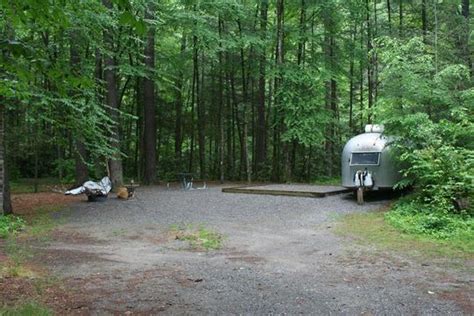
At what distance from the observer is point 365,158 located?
14.6 m

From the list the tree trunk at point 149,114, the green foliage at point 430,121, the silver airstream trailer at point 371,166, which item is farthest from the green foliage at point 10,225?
the silver airstream trailer at point 371,166

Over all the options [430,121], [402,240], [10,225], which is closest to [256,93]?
[430,121]

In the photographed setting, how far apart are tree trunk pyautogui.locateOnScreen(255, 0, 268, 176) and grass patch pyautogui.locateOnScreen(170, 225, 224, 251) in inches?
486

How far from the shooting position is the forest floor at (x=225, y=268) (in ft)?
16.5

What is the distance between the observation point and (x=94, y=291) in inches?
214

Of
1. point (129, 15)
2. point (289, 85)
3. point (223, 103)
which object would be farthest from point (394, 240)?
point (223, 103)

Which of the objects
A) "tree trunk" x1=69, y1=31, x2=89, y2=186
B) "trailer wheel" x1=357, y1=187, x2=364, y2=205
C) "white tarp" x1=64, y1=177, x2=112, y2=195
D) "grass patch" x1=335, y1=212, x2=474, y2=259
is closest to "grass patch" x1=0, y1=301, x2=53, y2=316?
"tree trunk" x1=69, y1=31, x2=89, y2=186

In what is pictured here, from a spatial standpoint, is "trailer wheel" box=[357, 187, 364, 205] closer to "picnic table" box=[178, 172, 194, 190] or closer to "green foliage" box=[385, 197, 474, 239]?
"green foliage" box=[385, 197, 474, 239]

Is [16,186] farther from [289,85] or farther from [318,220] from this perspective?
[318,220]

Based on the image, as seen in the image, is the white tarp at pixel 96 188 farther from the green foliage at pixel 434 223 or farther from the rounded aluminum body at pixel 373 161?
the green foliage at pixel 434 223

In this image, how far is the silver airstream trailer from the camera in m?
14.1

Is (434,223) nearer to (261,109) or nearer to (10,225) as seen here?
(10,225)

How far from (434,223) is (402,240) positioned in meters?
1.24

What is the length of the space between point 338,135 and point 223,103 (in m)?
5.99
